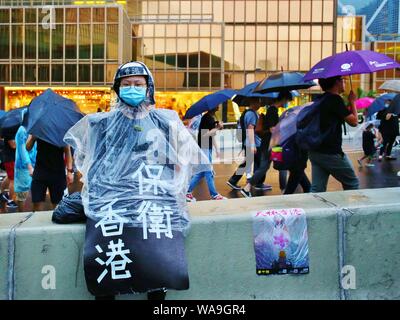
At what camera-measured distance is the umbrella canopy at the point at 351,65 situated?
550 centimetres

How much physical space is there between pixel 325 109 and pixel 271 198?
1.64 m

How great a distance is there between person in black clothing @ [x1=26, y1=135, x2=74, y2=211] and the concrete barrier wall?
83.2 inches

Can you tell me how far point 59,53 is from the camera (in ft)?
169

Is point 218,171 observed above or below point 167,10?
below

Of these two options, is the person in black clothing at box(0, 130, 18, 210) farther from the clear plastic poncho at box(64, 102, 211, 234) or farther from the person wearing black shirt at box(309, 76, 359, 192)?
the clear plastic poncho at box(64, 102, 211, 234)

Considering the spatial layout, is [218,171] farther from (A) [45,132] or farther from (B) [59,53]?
(B) [59,53]

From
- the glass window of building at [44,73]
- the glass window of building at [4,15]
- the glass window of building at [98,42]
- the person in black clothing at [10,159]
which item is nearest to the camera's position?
the person in black clothing at [10,159]

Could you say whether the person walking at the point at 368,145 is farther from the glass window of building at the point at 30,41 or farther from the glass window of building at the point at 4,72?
the glass window of building at the point at 4,72

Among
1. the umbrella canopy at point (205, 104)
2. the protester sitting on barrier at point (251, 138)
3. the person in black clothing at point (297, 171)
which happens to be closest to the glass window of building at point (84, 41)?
the umbrella canopy at point (205, 104)

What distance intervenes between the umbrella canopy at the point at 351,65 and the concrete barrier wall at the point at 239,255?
190cm

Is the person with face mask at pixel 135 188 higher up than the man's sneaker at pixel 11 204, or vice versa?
the person with face mask at pixel 135 188
